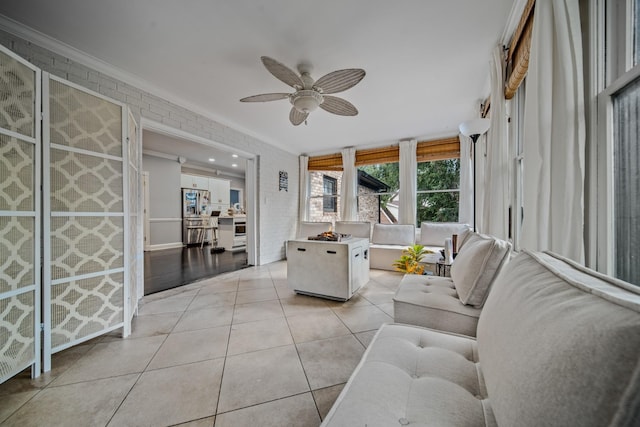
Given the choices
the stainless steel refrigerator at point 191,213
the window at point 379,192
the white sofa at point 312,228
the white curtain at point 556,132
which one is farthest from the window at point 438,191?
the stainless steel refrigerator at point 191,213

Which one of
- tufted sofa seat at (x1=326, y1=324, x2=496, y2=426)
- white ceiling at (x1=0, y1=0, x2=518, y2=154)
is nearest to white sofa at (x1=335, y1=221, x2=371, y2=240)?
white ceiling at (x1=0, y1=0, x2=518, y2=154)

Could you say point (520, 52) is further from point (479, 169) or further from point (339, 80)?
point (479, 169)

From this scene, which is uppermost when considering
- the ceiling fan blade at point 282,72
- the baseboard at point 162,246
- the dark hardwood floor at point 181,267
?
the ceiling fan blade at point 282,72

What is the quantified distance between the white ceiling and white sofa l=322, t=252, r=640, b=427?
1958 millimetres

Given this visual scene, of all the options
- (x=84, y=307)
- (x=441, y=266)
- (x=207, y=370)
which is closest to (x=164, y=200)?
(x=84, y=307)

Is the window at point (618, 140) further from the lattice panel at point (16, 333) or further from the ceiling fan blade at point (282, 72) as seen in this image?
the lattice panel at point (16, 333)

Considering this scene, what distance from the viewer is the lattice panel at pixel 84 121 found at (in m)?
1.57

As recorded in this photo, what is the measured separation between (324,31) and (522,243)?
2.10m

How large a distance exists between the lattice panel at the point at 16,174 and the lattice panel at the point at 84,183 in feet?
0.48

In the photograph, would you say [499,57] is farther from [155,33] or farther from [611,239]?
[155,33]

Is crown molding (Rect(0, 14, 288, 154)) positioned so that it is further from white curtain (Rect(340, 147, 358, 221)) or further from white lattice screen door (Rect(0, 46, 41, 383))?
white curtain (Rect(340, 147, 358, 221))

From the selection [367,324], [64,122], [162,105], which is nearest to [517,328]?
[367,324]

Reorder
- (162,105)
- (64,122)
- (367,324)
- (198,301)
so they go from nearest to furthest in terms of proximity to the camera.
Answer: (64,122) < (367,324) < (198,301) < (162,105)

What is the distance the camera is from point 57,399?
1.25 m
